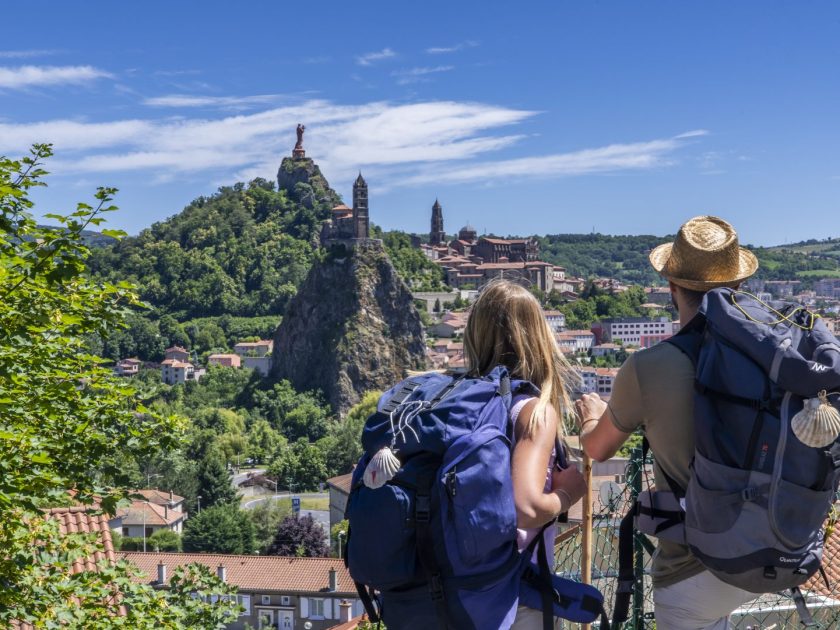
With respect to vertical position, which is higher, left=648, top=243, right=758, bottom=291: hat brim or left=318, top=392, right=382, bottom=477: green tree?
left=648, top=243, right=758, bottom=291: hat brim

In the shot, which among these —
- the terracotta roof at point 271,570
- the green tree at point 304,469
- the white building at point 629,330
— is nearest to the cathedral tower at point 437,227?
the white building at point 629,330

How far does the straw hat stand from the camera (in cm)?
264

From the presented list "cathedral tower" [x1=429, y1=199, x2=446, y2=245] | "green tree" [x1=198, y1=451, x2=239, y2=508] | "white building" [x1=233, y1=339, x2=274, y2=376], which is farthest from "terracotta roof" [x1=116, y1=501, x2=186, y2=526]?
"cathedral tower" [x1=429, y1=199, x2=446, y2=245]

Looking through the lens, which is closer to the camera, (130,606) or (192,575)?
(130,606)

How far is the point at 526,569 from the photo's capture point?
8.11ft

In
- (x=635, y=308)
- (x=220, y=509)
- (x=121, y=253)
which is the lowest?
(x=220, y=509)

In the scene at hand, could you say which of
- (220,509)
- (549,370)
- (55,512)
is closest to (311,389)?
(220,509)

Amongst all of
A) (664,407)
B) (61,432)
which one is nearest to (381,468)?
(664,407)

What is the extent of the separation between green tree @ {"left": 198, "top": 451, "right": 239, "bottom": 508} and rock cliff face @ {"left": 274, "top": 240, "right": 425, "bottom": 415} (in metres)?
23.1

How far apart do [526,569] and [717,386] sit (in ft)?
2.21

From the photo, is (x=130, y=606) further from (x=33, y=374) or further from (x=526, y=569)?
(x=526, y=569)

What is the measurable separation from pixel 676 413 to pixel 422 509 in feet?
2.22

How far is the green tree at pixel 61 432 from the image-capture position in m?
5.28

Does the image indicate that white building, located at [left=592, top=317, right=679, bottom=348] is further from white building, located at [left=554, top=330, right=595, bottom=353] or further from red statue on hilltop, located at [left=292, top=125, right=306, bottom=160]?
red statue on hilltop, located at [left=292, top=125, right=306, bottom=160]
